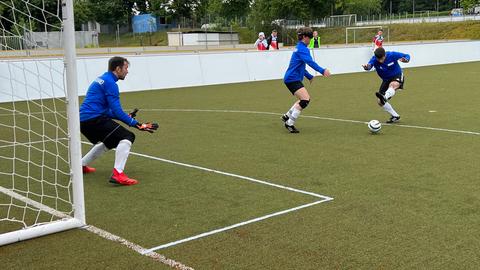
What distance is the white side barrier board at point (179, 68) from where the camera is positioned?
690 inches

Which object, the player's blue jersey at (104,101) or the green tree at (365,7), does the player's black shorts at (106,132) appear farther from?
the green tree at (365,7)

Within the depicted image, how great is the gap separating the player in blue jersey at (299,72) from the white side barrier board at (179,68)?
849cm

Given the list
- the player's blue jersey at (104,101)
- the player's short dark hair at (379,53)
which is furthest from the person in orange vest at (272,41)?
the player's blue jersey at (104,101)

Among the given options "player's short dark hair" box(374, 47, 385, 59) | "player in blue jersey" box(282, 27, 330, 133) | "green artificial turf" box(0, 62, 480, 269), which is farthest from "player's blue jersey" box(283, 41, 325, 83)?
"player's short dark hair" box(374, 47, 385, 59)

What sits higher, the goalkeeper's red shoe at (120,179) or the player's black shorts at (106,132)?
the player's black shorts at (106,132)

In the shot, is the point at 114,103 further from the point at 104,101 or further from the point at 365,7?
the point at 365,7

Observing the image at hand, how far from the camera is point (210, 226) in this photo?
5.63 meters

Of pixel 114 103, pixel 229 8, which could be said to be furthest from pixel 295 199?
pixel 229 8

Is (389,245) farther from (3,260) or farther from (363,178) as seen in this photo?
(3,260)

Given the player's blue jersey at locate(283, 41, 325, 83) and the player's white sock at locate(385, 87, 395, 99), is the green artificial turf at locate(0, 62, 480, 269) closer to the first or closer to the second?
the player's white sock at locate(385, 87, 395, 99)

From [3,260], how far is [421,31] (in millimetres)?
61413

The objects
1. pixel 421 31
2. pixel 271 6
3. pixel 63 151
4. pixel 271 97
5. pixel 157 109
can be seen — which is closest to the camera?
pixel 63 151

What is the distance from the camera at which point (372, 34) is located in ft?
198

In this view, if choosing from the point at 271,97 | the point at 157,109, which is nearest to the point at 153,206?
the point at 157,109
